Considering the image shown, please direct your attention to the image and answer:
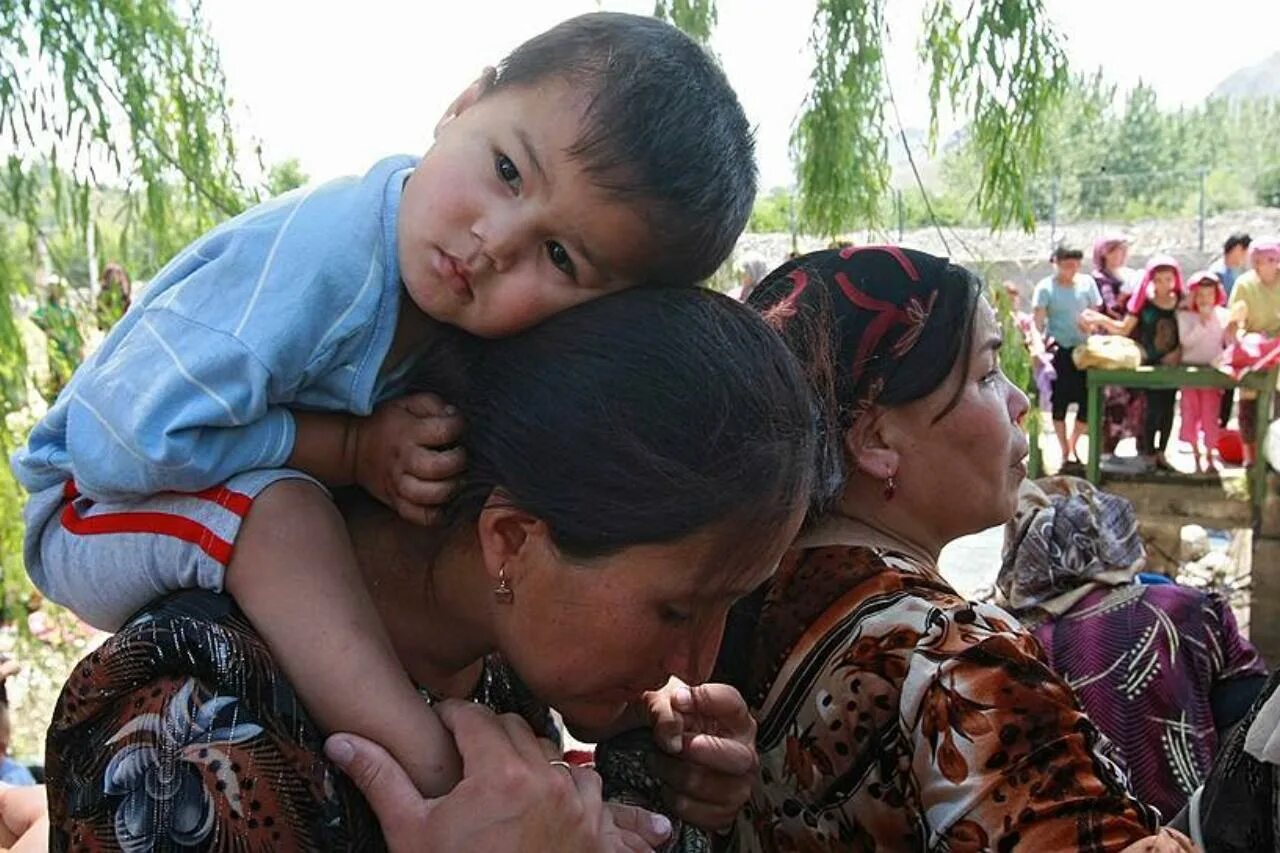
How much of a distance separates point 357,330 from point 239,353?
13 cm

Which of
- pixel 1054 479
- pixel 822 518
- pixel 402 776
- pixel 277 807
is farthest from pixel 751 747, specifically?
pixel 1054 479

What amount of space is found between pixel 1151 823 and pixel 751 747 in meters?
0.46

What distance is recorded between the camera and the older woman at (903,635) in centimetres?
140

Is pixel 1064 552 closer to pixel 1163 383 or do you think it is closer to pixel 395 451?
pixel 395 451

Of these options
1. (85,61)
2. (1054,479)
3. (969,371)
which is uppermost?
(85,61)

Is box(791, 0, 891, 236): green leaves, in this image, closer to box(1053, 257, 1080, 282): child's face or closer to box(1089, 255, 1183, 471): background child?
box(1089, 255, 1183, 471): background child

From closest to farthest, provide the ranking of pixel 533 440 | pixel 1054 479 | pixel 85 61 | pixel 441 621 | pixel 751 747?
pixel 533 440 → pixel 441 621 → pixel 751 747 → pixel 85 61 → pixel 1054 479

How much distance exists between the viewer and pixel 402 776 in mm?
1157

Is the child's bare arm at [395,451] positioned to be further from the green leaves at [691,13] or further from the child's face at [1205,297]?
the child's face at [1205,297]

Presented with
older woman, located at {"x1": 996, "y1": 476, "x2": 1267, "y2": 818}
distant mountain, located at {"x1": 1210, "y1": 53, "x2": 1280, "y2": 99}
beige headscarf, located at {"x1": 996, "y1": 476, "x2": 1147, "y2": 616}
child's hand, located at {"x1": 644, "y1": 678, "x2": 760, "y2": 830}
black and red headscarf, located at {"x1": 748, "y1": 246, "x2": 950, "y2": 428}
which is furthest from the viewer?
distant mountain, located at {"x1": 1210, "y1": 53, "x2": 1280, "y2": 99}

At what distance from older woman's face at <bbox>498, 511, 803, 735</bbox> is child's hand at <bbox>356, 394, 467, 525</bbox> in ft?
0.41

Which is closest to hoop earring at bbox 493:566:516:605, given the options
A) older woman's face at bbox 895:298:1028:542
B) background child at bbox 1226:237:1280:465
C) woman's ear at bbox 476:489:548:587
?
woman's ear at bbox 476:489:548:587

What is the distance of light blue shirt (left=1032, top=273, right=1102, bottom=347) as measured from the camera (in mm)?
9250

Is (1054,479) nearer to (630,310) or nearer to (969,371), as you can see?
(969,371)
